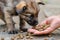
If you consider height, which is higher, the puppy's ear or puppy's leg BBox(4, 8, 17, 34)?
the puppy's ear

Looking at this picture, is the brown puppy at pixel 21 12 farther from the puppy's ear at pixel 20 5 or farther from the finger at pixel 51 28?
the finger at pixel 51 28

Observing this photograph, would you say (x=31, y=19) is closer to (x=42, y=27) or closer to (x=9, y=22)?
(x=42, y=27)

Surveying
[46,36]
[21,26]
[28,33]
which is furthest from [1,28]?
[46,36]

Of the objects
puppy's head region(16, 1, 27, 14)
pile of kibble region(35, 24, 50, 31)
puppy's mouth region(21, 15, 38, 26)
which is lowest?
pile of kibble region(35, 24, 50, 31)

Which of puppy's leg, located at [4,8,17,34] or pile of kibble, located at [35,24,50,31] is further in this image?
puppy's leg, located at [4,8,17,34]

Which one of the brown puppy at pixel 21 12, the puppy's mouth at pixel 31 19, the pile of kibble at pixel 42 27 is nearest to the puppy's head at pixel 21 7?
the brown puppy at pixel 21 12

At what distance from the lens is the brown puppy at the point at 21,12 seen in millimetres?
3058

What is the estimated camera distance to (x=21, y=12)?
304cm

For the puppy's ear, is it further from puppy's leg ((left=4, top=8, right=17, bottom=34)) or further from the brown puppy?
puppy's leg ((left=4, top=8, right=17, bottom=34))

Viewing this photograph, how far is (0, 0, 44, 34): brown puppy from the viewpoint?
3058 mm

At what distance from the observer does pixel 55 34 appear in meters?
3.07

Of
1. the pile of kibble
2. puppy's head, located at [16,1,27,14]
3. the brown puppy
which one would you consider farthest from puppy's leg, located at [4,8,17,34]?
the pile of kibble

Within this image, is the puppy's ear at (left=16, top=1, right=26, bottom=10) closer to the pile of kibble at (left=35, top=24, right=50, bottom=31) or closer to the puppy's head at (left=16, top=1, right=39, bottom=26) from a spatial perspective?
the puppy's head at (left=16, top=1, right=39, bottom=26)

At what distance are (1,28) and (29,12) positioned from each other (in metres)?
0.59
